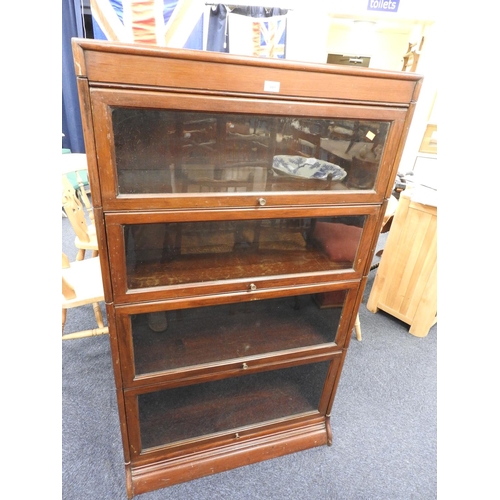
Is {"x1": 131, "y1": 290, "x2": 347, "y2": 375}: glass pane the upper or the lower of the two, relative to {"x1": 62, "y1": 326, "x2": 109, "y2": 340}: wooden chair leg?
upper

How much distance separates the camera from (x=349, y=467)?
134 cm

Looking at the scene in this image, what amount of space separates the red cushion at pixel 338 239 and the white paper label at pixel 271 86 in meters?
0.45

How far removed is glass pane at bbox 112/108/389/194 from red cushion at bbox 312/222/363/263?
143 mm

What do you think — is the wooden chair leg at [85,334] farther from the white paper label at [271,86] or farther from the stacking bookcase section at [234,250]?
the white paper label at [271,86]

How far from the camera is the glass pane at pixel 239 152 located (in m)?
0.77

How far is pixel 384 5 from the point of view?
11.2 feet

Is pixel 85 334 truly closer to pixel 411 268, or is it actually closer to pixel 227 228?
pixel 227 228

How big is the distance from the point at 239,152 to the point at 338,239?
455mm

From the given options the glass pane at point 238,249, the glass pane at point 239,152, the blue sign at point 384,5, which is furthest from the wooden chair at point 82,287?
the blue sign at point 384,5

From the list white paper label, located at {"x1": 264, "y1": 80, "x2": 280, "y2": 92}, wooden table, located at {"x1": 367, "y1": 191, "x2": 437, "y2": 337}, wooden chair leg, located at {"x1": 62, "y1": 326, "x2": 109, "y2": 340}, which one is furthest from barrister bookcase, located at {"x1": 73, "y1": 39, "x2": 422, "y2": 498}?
wooden table, located at {"x1": 367, "y1": 191, "x2": 437, "y2": 337}

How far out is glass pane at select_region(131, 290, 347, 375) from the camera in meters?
1.06

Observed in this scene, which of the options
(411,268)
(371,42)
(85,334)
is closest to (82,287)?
(85,334)

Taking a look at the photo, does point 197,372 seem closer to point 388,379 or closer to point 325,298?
point 325,298

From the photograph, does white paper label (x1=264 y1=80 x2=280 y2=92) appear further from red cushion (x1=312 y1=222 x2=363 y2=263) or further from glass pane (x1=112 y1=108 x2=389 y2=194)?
red cushion (x1=312 y1=222 x2=363 y2=263)
